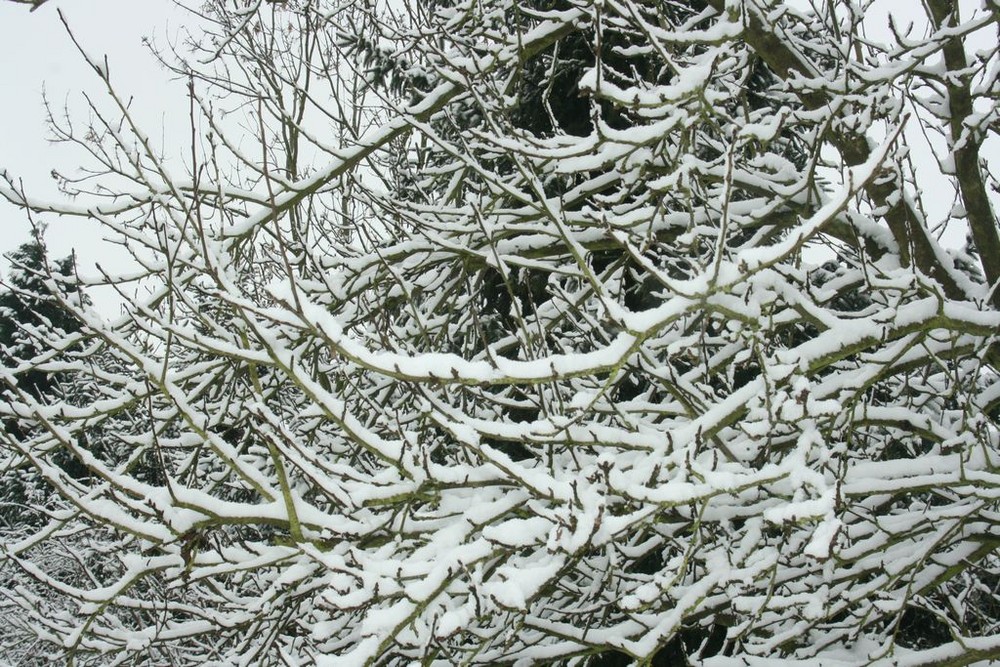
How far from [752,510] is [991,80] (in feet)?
7.40

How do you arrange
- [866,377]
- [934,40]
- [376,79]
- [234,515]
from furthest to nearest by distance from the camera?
[376,79] → [934,40] → [866,377] → [234,515]

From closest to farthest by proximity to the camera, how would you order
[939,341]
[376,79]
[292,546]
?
[292,546], [939,341], [376,79]

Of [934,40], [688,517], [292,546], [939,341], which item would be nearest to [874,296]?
[939,341]

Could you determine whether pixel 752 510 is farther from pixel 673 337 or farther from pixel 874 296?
pixel 874 296

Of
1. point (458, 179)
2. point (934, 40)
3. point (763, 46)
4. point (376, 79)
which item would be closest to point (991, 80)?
point (934, 40)

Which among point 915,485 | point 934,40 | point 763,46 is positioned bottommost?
point 915,485

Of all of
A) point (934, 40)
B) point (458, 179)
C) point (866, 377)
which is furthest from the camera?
point (458, 179)

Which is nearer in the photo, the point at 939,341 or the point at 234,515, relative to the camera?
the point at 234,515

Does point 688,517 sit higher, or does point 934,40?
point 934,40

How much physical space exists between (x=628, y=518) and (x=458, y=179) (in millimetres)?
3130

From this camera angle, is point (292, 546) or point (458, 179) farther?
point (458, 179)

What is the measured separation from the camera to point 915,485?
8.99 ft

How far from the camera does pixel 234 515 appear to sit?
86.8 inches

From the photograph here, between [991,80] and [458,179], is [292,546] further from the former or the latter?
[991,80]
